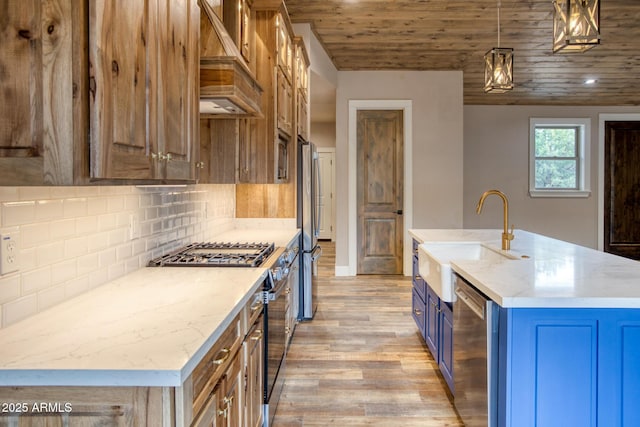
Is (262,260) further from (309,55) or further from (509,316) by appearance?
(309,55)

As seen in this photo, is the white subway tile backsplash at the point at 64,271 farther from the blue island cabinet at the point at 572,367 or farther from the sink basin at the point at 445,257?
the sink basin at the point at 445,257

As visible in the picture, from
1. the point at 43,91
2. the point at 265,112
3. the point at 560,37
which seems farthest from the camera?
the point at 265,112

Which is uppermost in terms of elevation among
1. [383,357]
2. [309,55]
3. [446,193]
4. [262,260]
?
[309,55]

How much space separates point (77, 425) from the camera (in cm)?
99

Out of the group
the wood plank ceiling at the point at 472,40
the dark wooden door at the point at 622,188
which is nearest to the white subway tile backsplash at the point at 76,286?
the wood plank ceiling at the point at 472,40

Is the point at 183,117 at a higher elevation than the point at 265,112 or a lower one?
lower

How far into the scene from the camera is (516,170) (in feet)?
24.8

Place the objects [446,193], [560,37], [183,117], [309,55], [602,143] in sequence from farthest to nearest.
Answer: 1. [602,143]
2. [446,193]
3. [309,55]
4. [560,37]
5. [183,117]

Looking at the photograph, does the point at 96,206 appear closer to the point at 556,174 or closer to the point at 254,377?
the point at 254,377

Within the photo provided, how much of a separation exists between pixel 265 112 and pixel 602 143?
673 centimetres

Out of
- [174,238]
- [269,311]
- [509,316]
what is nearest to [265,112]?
[174,238]

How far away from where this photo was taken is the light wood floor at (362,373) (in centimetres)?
253

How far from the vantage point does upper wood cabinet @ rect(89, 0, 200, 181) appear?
3.50 ft

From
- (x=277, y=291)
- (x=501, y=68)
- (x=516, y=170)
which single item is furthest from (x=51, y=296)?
(x=516, y=170)
